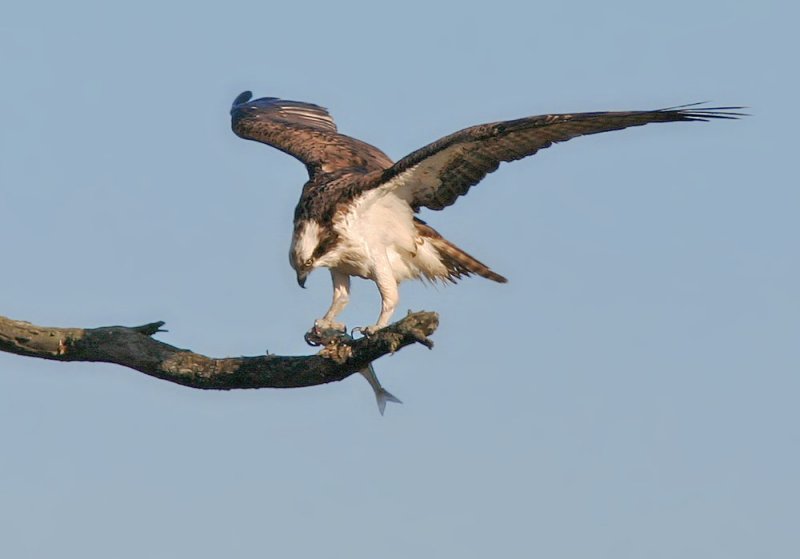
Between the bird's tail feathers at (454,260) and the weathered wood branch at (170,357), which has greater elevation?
the bird's tail feathers at (454,260)

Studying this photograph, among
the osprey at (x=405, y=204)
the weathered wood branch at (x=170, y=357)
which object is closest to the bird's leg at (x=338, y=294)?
the osprey at (x=405, y=204)

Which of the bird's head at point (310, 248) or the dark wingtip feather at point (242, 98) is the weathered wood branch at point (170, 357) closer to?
the bird's head at point (310, 248)

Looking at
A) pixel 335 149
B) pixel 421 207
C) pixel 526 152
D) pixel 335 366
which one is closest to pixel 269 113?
pixel 335 149

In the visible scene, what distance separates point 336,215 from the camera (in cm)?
1117

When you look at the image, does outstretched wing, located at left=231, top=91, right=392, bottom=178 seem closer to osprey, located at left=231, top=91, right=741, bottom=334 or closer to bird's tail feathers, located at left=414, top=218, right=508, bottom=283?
osprey, located at left=231, top=91, right=741, bottom=334

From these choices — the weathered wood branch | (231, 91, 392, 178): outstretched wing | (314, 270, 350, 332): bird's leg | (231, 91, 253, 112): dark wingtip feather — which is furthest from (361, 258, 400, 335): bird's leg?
(231, 91, 253, 112): dark wingtip feather

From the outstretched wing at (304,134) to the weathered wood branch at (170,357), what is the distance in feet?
10.4

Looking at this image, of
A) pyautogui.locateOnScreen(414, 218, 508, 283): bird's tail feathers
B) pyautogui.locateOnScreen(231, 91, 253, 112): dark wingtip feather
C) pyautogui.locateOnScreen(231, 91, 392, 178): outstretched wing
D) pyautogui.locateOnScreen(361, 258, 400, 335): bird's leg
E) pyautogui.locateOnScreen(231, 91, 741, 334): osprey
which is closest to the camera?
pyautogui.locateOnScreen(231, 91, 741, 334): osprey

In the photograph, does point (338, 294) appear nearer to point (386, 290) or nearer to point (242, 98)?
point (386, 290)

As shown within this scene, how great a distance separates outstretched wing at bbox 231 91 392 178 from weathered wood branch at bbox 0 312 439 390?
317 centimetres

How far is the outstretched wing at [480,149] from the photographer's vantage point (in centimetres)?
1002

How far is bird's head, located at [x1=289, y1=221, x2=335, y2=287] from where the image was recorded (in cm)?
1111

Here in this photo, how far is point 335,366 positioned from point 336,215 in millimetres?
2073

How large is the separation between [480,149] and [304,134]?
376 centimetres
